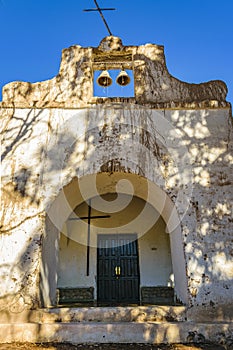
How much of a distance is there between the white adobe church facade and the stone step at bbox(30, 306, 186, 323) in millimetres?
175

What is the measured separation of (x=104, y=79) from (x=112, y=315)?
4586 mm

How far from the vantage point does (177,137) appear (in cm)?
513

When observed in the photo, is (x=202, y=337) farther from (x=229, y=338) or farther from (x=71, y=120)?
(x=71, y=120)

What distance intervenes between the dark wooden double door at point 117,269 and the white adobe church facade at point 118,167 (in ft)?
0.63

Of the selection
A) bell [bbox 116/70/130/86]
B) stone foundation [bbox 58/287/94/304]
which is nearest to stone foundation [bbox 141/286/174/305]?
stone foundation [bbox 58/287/94/304]

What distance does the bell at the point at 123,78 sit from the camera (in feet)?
20.1

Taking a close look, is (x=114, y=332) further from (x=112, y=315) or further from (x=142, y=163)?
(x=142, y=163)

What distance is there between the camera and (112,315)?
408cm

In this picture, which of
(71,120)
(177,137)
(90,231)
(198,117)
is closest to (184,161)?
(177,137)

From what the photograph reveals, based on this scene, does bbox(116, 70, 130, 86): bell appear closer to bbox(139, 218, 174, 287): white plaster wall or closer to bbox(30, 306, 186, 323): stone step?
bbox(139, 218, 174, 287): white plaster wall

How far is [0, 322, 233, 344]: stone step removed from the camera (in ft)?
12.2

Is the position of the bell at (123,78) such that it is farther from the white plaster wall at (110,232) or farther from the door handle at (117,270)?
the door handle at (117,270)

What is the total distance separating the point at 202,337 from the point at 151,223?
3551 mm

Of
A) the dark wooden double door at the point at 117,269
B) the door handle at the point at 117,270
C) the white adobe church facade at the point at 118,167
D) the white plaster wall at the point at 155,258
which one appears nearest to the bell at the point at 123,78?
the white adobe church facade at the point at 118,167
